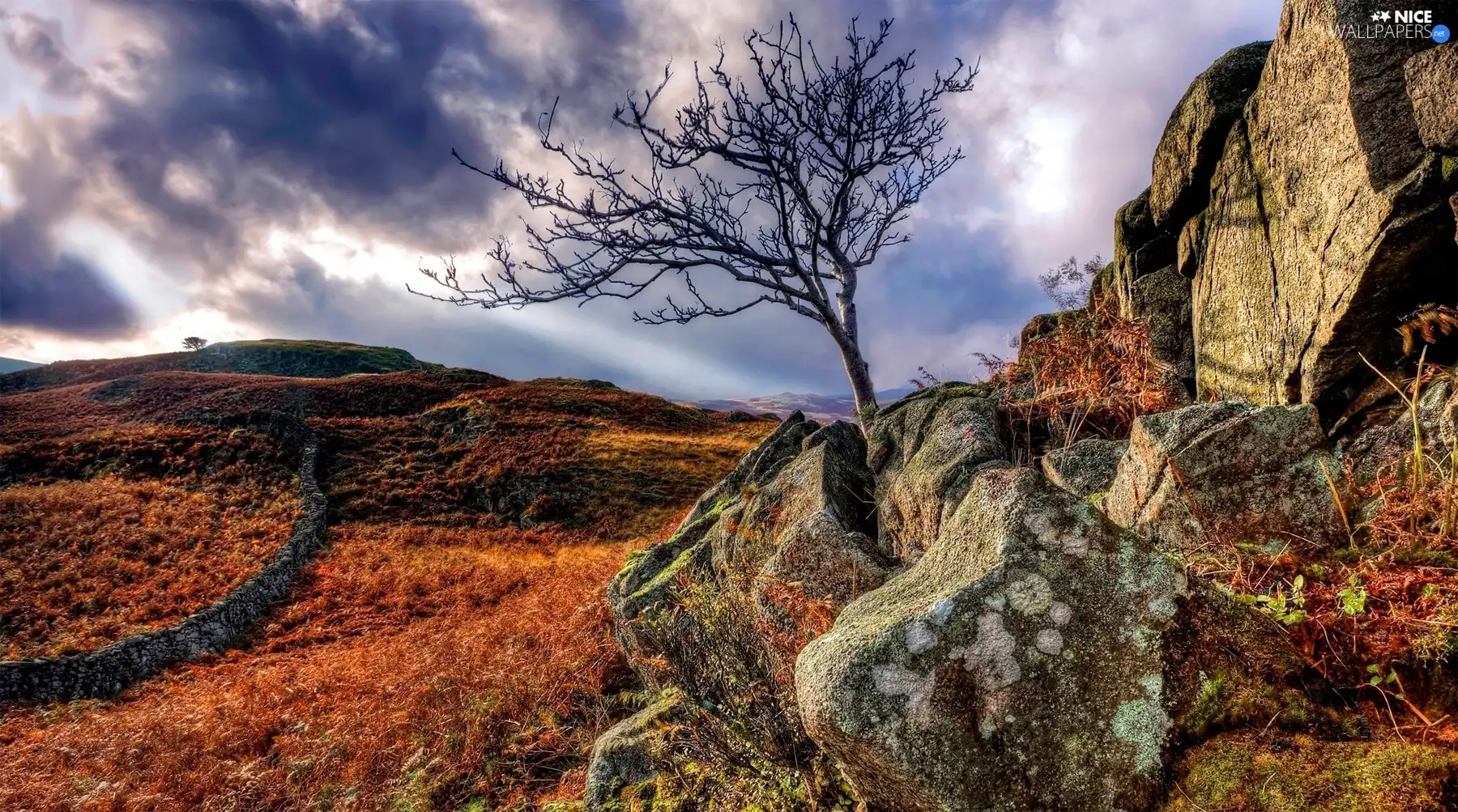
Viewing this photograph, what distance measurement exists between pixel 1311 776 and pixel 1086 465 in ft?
10.8

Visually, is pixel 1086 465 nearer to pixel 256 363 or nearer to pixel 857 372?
pixel 857 372

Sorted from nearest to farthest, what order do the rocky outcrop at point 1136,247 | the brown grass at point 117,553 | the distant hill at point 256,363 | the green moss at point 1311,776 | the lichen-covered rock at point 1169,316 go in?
the green moss at point 1311,776
the lichen-covered rock at point 1169,316
the rocky outcrop at point 1136,247
the brown grass at point 117,553
the distant hill at point 256,363

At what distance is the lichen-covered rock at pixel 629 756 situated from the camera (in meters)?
4.80

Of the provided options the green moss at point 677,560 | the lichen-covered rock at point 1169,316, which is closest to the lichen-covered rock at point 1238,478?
the lichen-covered rock at point 1169,316

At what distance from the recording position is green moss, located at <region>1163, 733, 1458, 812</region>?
174 cm

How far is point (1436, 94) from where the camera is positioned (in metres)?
3.63

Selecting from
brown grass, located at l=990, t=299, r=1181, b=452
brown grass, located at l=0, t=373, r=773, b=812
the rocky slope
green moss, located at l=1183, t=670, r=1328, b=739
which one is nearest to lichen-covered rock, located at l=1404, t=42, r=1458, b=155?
the rocky slope

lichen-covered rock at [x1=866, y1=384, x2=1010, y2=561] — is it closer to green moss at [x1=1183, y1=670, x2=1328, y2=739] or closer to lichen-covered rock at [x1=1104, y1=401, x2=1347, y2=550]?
lichen-covered rock at [x1=1104, y1=401, x2=1347, y2=550]

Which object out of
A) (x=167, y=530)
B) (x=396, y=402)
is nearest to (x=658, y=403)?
(x=396, y=402)

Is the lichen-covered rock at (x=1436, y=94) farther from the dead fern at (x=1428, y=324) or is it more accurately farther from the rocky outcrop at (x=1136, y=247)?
the rocky outcrop at (x=1136, y=247)

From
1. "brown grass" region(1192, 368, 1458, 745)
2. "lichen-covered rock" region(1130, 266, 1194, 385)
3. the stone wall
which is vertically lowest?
the stone wall

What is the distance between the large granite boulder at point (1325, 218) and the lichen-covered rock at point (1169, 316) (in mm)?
694

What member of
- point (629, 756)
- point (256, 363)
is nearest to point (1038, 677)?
point (629, 756)
